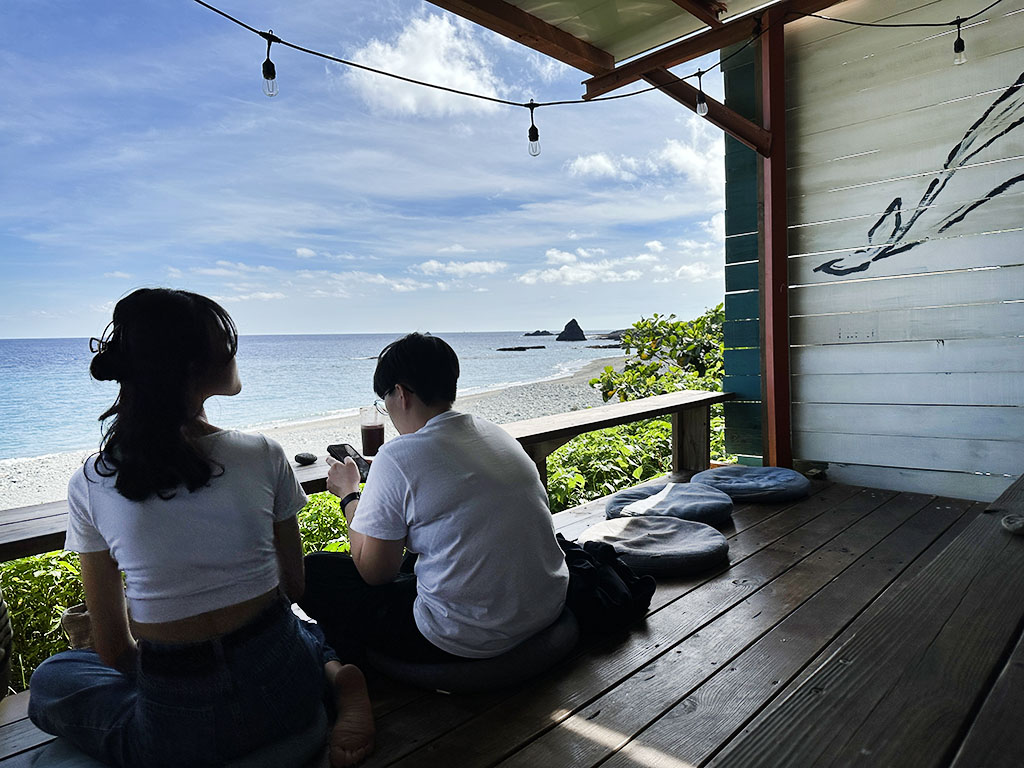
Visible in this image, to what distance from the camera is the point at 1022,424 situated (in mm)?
3258

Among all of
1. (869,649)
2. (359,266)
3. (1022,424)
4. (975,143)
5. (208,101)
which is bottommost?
(1022,424)

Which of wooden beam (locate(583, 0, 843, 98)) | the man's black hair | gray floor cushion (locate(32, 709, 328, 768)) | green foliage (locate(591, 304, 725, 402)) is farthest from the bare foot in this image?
green foliage (locate(591, 304, 725, 402))

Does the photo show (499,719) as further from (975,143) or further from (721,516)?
(975,143)

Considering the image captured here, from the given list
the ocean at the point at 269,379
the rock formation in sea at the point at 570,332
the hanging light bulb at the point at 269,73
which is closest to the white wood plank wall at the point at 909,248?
the hanging light bulb at the point at 269,73

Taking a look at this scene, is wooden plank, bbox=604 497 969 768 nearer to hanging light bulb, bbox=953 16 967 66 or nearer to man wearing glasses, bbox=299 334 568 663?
man wearing glasses, bbox=299 334 568 663

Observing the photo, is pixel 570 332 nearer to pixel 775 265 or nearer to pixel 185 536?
pixel 775 265

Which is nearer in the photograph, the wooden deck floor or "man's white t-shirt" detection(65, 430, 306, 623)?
the wooden deck floor

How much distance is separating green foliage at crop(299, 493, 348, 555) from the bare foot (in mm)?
2599

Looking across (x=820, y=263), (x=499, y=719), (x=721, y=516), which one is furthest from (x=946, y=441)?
(x=499, y=719)

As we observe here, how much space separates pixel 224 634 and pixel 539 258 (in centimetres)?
3610

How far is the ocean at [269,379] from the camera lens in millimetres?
21453

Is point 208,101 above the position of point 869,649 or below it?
above

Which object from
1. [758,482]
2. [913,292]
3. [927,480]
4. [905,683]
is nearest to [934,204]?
[913,292]

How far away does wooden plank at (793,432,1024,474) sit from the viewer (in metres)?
3.32
